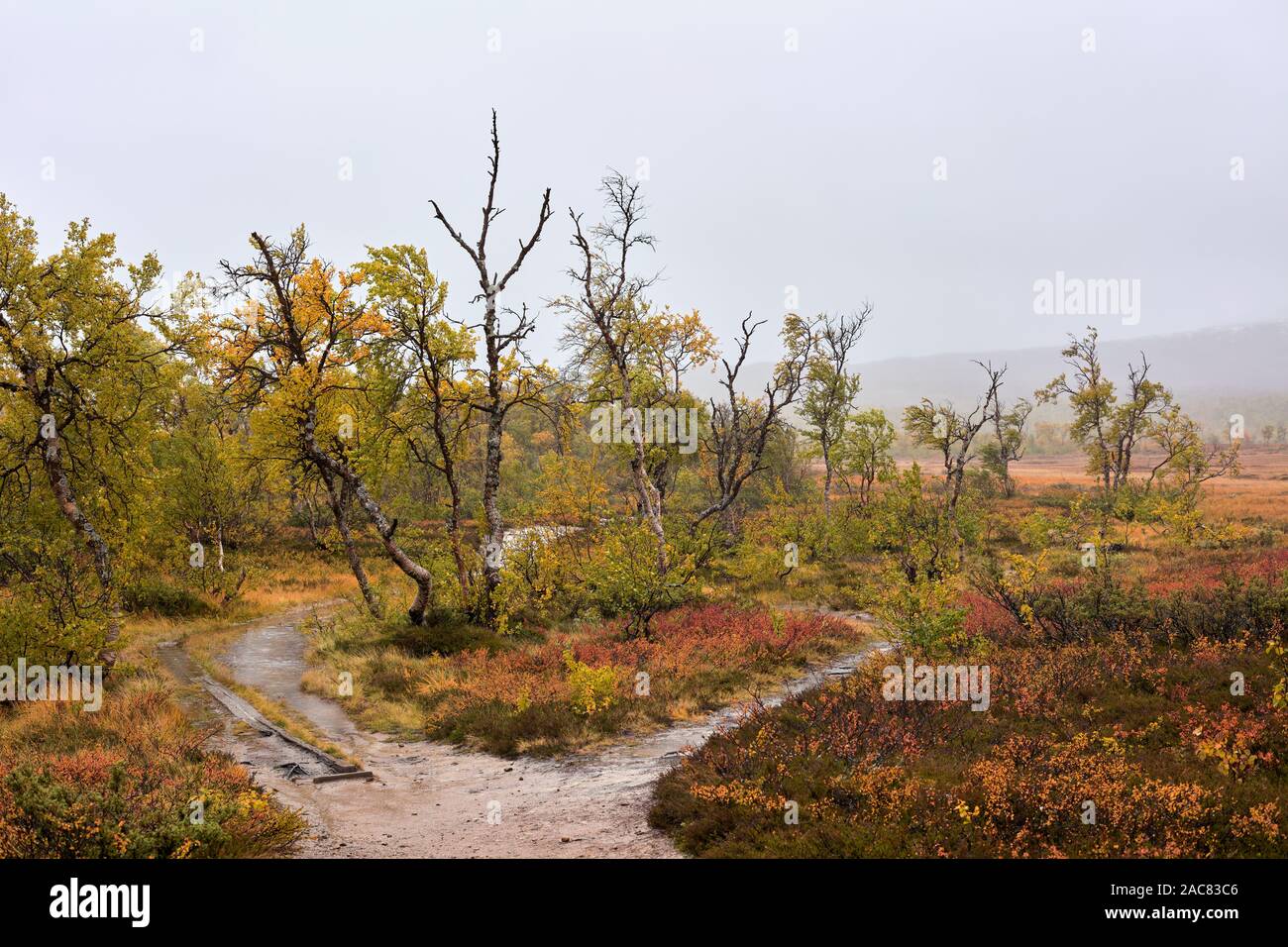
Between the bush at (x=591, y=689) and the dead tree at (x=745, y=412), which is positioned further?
the dead tree at (x=745, y=412)

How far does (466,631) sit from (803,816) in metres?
12.3

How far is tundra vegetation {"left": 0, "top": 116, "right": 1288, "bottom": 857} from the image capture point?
7.66 metres

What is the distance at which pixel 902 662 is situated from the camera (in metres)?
14.4
